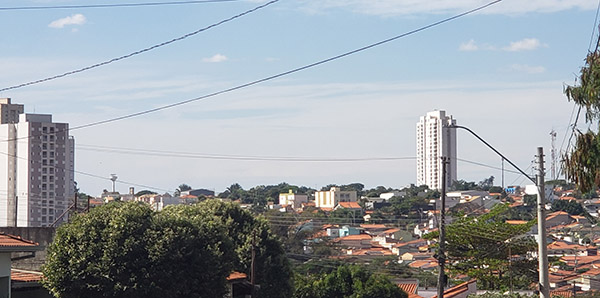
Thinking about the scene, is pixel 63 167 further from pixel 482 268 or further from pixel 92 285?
pixel 92 285

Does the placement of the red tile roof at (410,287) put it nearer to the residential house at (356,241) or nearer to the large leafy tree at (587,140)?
the large leafy tree at (587,140)

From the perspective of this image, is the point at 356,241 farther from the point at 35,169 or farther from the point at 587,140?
the point at 587,140

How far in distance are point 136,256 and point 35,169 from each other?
151m

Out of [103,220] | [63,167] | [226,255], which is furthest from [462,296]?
[63,167]

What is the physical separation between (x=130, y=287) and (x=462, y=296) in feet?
65.2

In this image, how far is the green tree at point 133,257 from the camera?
2759 centimetres

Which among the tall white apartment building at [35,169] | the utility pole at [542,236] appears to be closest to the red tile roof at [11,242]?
the utility pole at [542,236]

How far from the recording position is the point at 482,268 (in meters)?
53.1

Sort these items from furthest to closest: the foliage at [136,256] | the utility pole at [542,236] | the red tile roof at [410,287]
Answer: the red tile roof at [410,287], the foliage at [136,256], the utility pole at [542,236]

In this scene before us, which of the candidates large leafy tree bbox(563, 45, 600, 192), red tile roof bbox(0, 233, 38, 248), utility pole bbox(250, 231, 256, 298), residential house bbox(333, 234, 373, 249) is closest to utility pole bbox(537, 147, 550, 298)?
large leafy tree bbox(563, 45, 600, 192)

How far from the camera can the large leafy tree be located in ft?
57.2

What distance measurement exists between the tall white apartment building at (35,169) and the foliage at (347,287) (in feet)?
418

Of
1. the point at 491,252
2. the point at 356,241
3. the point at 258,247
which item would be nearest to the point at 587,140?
the point at 258,247

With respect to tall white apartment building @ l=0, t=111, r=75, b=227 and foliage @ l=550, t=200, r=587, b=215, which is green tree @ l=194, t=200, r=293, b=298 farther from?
foliage @ l=550, t=200, r=587, b=215
